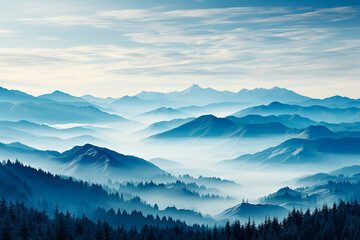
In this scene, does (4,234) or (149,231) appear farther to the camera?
(149,231)

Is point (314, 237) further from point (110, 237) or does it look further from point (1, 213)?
point (1, 213)

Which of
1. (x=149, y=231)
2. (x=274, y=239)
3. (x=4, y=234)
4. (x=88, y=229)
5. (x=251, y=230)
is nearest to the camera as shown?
(x=4, y=234)

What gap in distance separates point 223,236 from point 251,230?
14.3m

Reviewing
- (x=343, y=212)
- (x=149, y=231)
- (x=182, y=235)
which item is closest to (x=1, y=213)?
(x=149, y=231)

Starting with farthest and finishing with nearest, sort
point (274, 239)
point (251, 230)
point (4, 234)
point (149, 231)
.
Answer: point (251, 230) < point (149, 231) < point (274, 239) < point (4, 234)

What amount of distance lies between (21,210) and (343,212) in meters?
133

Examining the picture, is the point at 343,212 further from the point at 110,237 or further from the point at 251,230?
the point at 110,237

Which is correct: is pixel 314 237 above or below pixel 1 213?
below

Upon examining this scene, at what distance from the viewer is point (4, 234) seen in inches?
4941

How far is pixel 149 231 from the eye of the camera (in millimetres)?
170250

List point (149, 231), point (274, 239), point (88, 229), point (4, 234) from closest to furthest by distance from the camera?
point (4, 234)
point (88, 229)
point (274, 239)
point (149, 231)

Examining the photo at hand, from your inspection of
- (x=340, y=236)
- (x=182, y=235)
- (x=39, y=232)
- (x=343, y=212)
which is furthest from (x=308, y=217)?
(x=39, y=232)

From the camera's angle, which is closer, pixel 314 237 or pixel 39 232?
pixel 39 232

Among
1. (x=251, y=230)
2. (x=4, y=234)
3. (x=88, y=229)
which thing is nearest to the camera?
(x=4, y=234)
